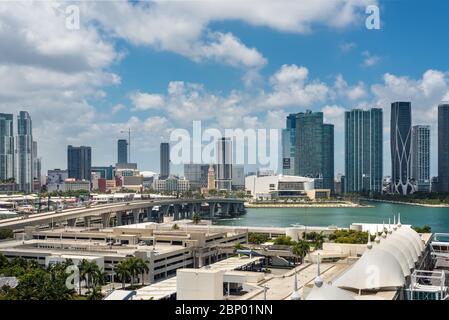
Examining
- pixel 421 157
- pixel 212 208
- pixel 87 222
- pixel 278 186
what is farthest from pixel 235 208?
pixel 421 157

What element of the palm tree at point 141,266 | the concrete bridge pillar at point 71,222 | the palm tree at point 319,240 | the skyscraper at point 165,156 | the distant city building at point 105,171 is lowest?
the concrete bridge pillar at point 71,222

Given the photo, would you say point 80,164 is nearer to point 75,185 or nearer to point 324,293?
point 75,185

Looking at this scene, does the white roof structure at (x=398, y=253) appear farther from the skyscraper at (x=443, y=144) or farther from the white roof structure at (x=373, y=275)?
the skyscraper at (x=443, y=144)

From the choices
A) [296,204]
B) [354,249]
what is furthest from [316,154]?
[354,249]

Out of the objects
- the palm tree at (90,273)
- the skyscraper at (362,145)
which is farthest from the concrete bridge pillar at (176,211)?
A: the palm tree at (90,273)

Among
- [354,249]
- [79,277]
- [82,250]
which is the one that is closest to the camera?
[79,277]

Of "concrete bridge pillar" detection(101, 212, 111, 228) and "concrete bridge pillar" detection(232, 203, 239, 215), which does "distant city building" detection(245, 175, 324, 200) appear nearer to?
"concrete bridge pillar" detection(232, 203, 239, 215)

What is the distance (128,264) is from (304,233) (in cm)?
476

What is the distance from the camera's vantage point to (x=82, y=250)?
26.8 ft

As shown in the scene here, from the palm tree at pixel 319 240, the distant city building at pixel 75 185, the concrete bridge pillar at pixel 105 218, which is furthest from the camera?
the distant city building at pixel 75 185

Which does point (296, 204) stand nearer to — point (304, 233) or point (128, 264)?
point (304, 233)

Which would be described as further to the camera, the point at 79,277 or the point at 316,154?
the point at 316,154

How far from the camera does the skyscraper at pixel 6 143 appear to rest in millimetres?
19453

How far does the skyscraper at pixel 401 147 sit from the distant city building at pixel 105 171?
16.8 m
